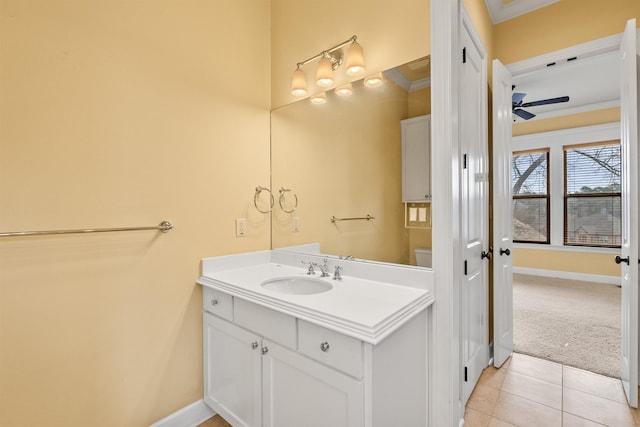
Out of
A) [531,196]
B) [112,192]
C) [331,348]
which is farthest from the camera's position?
[531,196]

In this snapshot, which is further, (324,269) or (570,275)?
(570,275)

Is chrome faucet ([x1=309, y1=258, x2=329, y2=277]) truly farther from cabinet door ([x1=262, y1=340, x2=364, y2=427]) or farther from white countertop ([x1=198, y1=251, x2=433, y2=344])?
cabinet door ([x1=262, y1=340, x2=364, y2=427])

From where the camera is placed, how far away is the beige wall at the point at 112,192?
47.8 inches

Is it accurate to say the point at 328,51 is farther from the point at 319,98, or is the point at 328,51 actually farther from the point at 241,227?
the point at 241,227

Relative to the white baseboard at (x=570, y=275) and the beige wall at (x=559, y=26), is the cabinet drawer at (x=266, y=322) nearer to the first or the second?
the beige wall at (x=559, y=26)

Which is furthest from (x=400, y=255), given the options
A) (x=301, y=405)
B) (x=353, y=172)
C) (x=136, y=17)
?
(x=136, y=17)

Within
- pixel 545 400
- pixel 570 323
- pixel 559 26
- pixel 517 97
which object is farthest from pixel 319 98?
pixel 570 323

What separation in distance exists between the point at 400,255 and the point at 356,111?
0.92 m

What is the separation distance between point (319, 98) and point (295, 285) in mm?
1231

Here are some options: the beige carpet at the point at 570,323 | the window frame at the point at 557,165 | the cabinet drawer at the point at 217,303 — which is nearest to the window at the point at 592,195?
the window frame at the point at 557,165

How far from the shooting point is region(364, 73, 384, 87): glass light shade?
168cm

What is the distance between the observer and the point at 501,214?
2.33 meters

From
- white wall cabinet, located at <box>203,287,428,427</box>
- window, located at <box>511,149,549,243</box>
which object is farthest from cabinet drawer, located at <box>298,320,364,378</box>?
window, located at <box>511,149,549,243</box>

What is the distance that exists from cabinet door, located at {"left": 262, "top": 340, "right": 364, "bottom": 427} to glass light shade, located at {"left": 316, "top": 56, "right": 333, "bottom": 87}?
1542 mm
